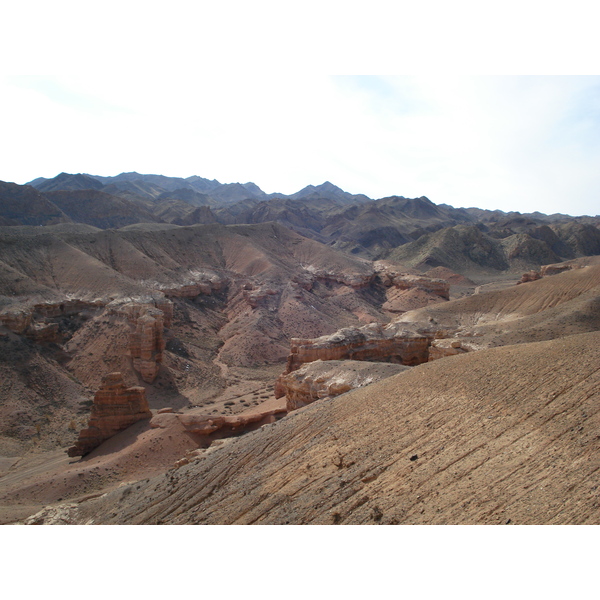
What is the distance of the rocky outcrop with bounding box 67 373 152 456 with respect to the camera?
73.2ft

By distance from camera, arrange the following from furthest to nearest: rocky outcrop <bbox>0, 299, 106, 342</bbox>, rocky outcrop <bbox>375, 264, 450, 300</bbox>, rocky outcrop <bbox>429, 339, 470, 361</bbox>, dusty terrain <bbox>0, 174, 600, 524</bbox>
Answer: rocky outcrop <bbox>375, 264, 450, 300</bbox> < rocky outcrop <bbox>0, 299, 106, 342</bbox> < rocky outcrop <bbox>429, 339, 470, 361</bbox> < dusty terrain <bbox>0, 174, 600, 524</bbox>

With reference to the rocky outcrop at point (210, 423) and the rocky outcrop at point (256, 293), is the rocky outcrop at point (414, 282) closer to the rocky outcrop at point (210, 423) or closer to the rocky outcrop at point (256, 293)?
the rocky outcrop at point (256, 293)

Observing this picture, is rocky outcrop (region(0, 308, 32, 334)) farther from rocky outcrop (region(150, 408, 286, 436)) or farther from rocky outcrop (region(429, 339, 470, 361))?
rocky outcrop (region(429, 339, 470, 361))

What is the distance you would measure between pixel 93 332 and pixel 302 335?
19.3 meters

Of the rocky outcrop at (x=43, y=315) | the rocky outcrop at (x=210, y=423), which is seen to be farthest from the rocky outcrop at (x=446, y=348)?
the rocky outcrop at (x=43, y=315)

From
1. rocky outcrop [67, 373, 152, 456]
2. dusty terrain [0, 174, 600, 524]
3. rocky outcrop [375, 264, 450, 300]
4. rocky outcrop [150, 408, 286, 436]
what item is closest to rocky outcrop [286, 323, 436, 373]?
dusty terrain [0, 174, 600, 524]

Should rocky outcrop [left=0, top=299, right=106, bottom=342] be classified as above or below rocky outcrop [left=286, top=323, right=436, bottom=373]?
above

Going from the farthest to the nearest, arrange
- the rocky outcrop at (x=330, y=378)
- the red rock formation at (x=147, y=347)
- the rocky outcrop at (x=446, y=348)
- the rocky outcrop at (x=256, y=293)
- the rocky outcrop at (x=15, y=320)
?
the rocky outcrop at (x=256, y=293)
the red rock formation at (x=147, y=347)
the rocky outcrop at (x=15, y=320)
the rocky outcrop at (x=446, y=348)
the rocky outcrop at (x=330, y=378)

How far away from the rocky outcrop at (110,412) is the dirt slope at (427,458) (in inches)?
293

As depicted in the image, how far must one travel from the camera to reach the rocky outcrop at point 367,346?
25609mm

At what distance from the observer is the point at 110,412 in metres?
22.8

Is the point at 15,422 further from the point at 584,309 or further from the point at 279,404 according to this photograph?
the point at 584,309

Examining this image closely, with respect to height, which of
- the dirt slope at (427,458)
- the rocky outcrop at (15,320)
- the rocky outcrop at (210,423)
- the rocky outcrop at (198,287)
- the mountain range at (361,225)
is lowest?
the rocky outcrop at (210,423)

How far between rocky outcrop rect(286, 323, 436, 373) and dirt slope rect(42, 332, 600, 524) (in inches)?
396
